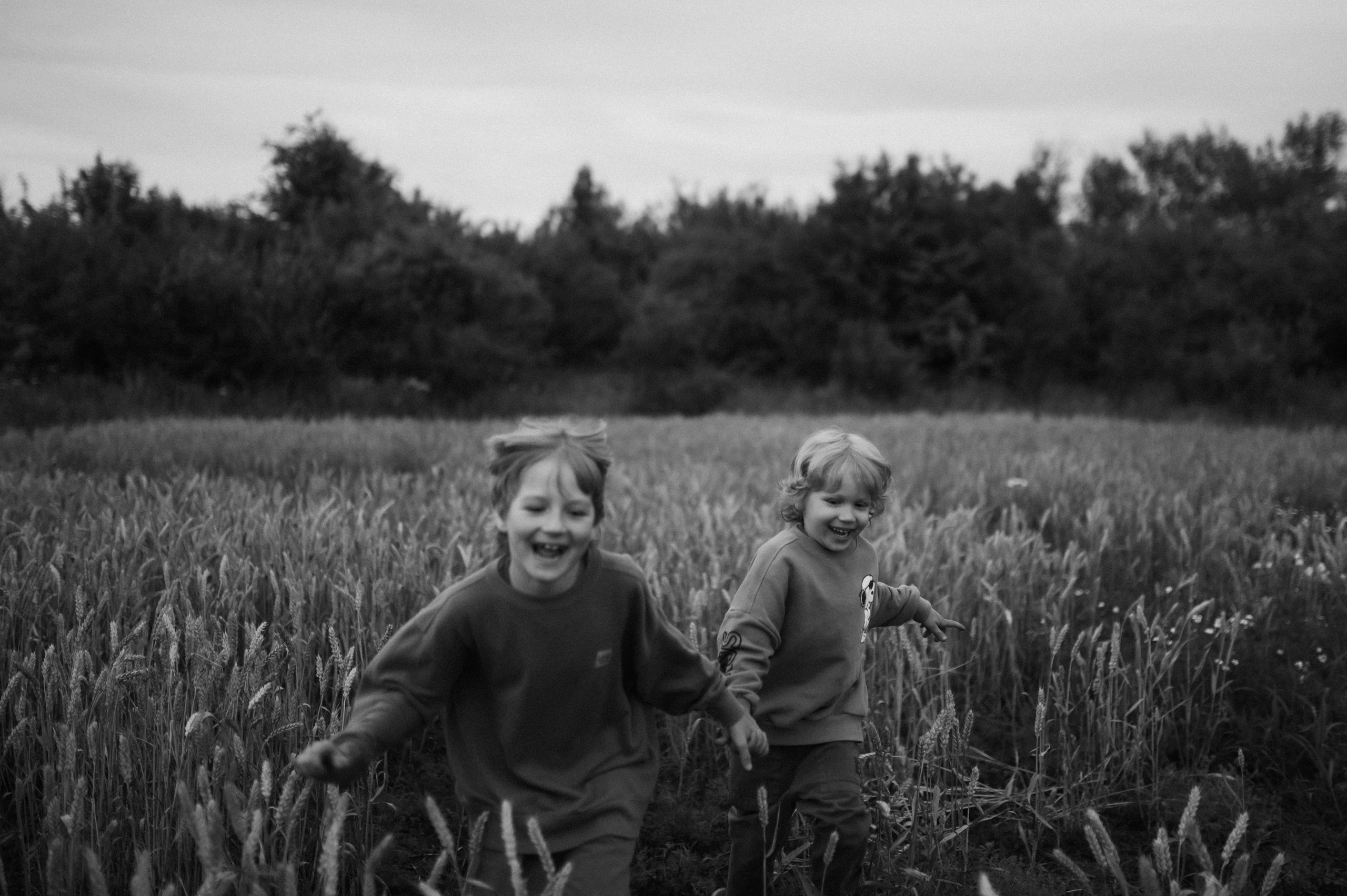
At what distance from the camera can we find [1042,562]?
4.48 meters

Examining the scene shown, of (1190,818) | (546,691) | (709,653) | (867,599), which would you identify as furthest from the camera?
(709,653)

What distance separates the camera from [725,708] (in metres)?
2.10

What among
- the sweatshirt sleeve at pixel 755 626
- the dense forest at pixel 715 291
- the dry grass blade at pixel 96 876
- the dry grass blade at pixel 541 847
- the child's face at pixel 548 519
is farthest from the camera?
the dense forest at pixel 715 291

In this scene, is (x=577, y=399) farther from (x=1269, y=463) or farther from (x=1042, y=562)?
(x=1042, y=562)

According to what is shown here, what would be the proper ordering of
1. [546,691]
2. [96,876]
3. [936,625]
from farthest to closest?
1. [936,625]
2. [546,691]
3. [96,876]

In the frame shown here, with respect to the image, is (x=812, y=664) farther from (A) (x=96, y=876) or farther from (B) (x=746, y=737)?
(A) (x=96, y=876)

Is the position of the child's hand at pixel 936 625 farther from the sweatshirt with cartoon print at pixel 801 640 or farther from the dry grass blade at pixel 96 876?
the dry grass blade at pixel 96 876

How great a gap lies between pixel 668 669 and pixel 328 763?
69cm

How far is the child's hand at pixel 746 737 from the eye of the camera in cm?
206

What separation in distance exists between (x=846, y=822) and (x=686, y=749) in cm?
83

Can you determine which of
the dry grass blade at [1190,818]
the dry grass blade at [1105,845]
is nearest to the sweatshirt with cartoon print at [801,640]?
the dry grass blade at [1105,845]

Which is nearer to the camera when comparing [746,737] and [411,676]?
[411,676]

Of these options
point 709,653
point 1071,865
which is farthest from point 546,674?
point 709,653

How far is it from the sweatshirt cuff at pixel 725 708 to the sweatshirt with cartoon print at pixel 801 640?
229 millimetres
